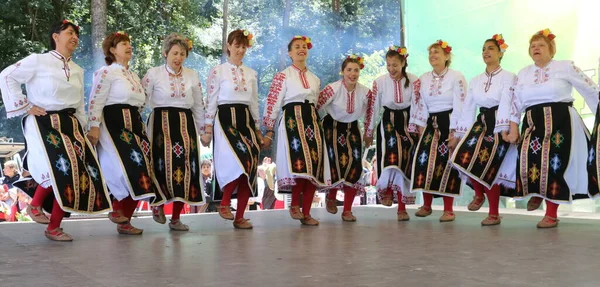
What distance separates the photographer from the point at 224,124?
17.2 feet

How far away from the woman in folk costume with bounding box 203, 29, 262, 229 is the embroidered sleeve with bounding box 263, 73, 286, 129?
0.56 feet

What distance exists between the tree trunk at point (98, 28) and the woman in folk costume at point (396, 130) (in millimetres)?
7283

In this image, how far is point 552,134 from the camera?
5.00 metres

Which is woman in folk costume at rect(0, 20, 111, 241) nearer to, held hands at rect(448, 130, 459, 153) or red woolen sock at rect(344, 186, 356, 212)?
red woolen sock at rect(344, 186, 356, 212)

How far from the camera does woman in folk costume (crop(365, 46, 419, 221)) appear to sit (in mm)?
6027

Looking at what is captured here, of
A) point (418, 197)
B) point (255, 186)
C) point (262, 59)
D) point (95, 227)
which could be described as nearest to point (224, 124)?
point (255, 186)

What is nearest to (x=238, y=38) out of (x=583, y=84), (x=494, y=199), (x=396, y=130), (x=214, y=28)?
(x=396, y=130)

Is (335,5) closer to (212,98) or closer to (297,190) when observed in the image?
(297,190)

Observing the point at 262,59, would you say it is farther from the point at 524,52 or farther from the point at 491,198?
the point at 491,198

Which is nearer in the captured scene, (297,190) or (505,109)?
(505,109)

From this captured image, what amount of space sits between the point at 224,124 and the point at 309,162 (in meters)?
0.73

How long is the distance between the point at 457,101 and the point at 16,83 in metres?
3.34

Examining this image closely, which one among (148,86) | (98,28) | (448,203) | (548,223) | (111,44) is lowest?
(548,223)

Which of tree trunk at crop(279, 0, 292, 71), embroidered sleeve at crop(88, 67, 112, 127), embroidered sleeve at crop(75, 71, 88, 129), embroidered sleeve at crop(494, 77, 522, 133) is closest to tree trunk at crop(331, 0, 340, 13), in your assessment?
tree trunk at crop(279, 0, 292, 71)
